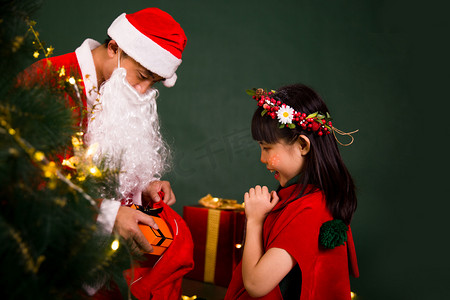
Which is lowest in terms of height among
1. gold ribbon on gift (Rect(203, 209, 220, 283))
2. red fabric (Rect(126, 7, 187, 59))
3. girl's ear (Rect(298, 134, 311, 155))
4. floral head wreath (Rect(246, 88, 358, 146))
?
gold ribbon on gift (Rect(203, 209, 220, 283))

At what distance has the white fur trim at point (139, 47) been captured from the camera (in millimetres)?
1490

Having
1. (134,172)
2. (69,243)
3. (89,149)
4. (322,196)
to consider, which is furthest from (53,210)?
(134,172)

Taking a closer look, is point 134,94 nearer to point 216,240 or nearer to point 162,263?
point 162,263

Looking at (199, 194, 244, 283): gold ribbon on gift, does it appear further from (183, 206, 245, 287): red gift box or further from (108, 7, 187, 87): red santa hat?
(108, 7, 187, 87): red santa hat

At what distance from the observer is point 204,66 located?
2.87 m

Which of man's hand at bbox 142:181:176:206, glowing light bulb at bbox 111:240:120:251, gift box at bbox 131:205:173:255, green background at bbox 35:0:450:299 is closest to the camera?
glowing light bulb at bbox 111:240:120:251

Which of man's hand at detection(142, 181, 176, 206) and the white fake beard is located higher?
the white fake beard

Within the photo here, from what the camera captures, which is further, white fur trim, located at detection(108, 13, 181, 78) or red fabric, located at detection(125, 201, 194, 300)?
white fur trim, located at detection(108, 13, 181, 78)

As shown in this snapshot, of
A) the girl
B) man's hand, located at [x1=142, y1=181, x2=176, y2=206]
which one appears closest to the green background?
man's hand, located at [x1=142, y1=181, x2=176, y2=206]

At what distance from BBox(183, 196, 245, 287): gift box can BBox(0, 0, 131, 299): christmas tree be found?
1375 mm

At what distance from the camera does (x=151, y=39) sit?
1.50 metres

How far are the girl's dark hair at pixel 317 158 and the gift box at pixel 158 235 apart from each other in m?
0.50

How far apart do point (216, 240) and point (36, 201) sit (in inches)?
63.7

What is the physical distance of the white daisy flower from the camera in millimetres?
1217
